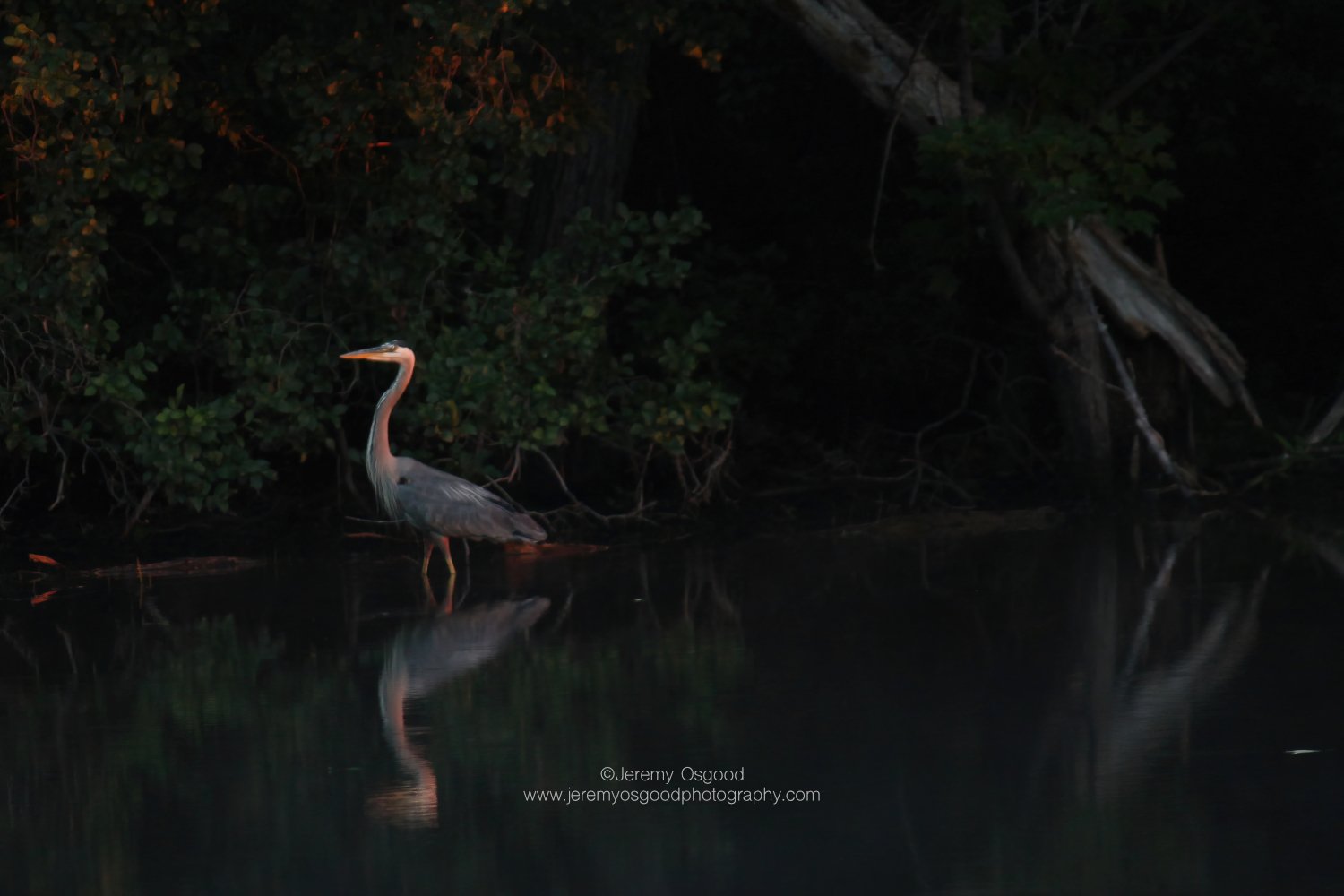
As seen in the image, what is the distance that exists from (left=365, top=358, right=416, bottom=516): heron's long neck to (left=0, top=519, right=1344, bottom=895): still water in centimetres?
62

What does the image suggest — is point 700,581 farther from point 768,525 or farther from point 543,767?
point 543,767

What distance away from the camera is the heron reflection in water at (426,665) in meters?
5.55

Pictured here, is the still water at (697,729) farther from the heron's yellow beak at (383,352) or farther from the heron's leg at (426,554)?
the heron's yellow beak at (383,352)

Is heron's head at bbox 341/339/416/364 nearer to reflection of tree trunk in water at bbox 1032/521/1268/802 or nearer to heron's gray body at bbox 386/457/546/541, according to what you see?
heron's gray body at bbox 386/457/546/541

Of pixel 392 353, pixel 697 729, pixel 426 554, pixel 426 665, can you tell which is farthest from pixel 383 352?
pixel 697 729

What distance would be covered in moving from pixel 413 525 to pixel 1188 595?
13.6 ft

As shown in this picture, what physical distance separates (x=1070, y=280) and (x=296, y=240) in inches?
204

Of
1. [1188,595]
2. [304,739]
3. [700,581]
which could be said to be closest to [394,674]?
[304,739]

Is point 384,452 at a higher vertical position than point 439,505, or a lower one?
higher

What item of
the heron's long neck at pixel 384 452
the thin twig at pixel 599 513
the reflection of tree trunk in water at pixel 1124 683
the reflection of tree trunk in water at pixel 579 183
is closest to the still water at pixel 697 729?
the reflection of tree trunk in water at pixel 1124 683

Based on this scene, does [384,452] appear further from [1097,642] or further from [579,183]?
[1097,642]

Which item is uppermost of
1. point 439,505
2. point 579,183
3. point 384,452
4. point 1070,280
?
point 579,183

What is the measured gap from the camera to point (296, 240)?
11.6 m

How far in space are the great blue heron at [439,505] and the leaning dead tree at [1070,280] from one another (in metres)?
3.86
